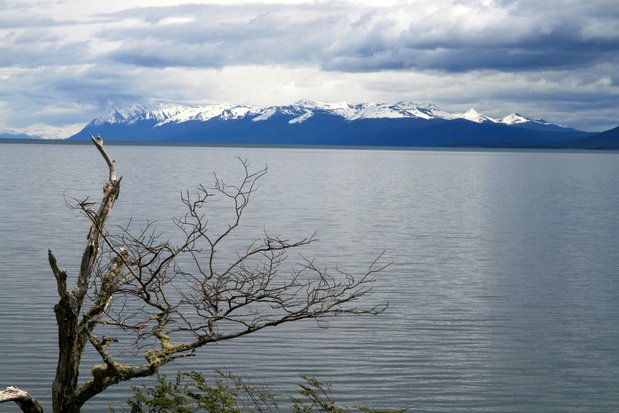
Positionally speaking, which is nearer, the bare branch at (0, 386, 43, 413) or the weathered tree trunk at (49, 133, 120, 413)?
the bare branch at (0, 386, 43, 413)

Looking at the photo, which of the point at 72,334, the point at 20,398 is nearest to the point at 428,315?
the point at 72,334

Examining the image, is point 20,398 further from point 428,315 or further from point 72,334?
point 428,315

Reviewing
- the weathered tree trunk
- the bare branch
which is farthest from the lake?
the bare branch

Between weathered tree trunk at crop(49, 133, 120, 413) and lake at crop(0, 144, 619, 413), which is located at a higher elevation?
weathered tree trunk at crop(49, 133, 120, 413)

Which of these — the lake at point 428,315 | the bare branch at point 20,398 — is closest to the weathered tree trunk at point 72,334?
the bare branch at point 20,398

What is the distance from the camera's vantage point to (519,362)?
2119 centimetres

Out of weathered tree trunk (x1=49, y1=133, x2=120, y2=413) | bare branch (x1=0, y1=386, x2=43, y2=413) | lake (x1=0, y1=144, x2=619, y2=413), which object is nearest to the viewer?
bare branch (x1=0, y1=386, x2=43, y2=413)

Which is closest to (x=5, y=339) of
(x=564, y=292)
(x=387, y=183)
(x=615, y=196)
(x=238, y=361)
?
(x=238, y=361)

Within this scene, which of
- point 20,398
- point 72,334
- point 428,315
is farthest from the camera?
point 428,315

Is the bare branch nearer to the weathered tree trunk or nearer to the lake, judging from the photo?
the weathered tree trunk

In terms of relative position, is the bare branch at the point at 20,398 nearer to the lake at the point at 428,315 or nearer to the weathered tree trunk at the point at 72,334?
the weathered tree trunk at the point at 72,334

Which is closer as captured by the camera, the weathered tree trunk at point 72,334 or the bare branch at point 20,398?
the bare branch at point 20,398

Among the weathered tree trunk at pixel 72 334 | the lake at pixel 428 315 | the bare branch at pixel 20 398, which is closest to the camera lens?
the bare branch at pixel 20 398

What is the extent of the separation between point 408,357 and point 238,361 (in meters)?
4.22
